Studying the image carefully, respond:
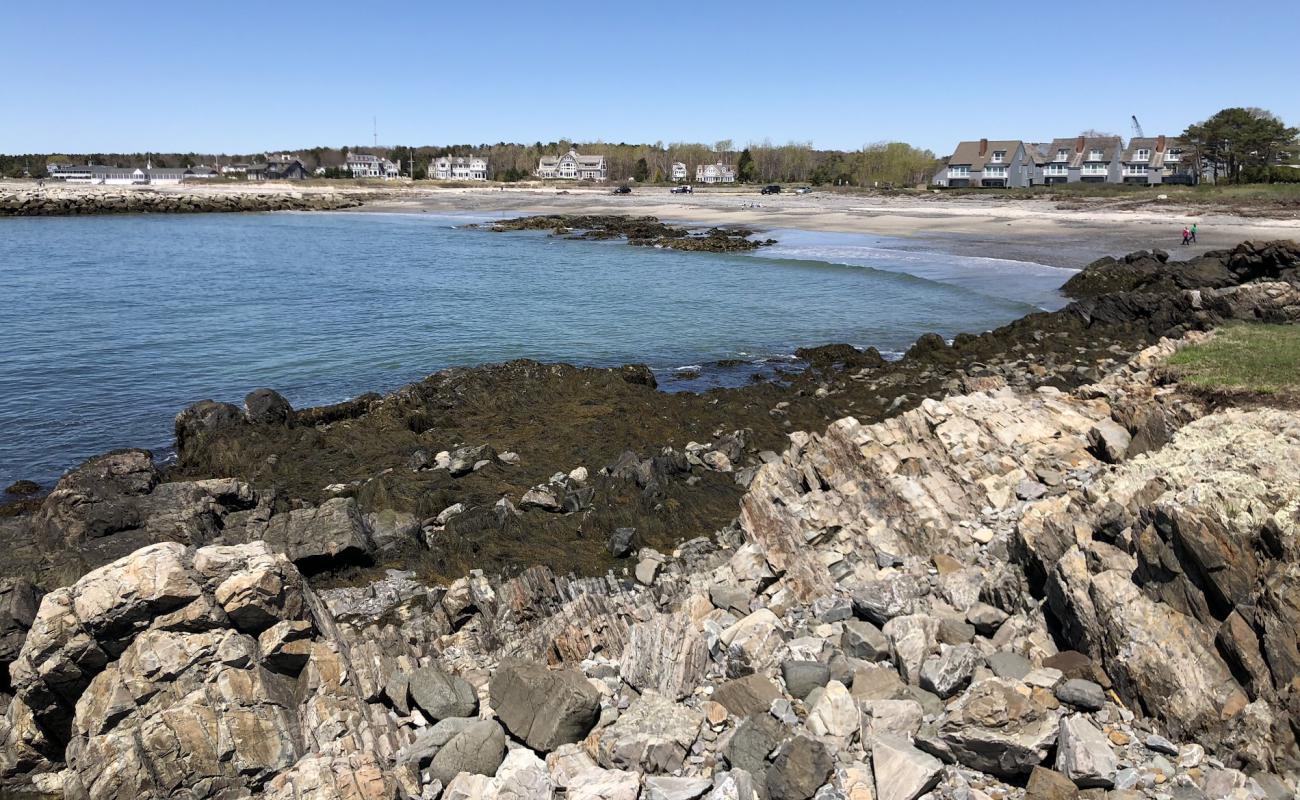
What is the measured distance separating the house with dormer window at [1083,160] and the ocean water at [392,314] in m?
86.4

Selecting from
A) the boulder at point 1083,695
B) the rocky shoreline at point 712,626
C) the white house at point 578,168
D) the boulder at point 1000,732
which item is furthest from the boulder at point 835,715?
the white house at point 578,168

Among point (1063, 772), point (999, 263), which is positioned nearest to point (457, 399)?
point (1063, 772)

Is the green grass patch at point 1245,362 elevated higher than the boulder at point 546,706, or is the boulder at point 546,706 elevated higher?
the green grass patch at point 1245,362

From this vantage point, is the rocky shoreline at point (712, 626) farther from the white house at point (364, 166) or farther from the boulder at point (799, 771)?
the white house at point (364, 166)

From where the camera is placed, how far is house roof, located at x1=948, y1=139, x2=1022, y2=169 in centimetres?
13019

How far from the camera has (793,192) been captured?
135 m

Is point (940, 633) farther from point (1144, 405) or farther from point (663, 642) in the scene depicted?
point (1144, 405)

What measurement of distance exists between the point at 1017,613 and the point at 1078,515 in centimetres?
146

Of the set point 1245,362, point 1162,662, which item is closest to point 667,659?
point 1162,662

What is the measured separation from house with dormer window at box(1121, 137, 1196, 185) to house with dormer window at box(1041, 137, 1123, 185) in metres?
1.95

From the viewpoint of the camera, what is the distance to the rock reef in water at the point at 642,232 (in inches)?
2495

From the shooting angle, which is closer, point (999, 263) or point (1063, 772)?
point (1063, 772)

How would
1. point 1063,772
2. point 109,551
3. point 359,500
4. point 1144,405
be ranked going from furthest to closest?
point 1144,405 < point 359,500 < point 109,551 < point 1063,772

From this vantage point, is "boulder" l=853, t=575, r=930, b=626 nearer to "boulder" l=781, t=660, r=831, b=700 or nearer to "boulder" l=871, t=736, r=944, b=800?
"boulder" l=781, t=660, r=831, b=700
